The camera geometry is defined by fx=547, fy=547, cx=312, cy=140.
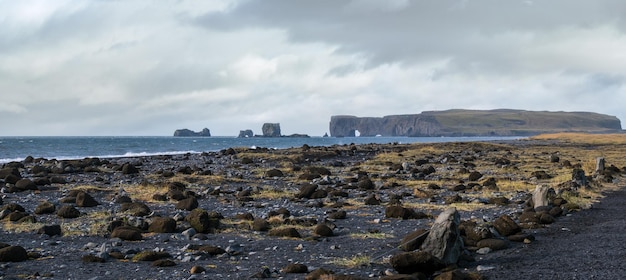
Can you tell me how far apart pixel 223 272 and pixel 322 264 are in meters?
2.25

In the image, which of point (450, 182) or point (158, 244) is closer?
point (158, 244)

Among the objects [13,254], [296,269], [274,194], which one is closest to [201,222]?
[13,254]

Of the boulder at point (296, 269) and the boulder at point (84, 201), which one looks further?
the boulder at point (84, 201)

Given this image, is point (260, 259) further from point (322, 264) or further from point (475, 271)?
point (475, 271)

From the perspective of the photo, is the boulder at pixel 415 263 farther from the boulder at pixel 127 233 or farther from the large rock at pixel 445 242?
the boulder at pixel 127 233

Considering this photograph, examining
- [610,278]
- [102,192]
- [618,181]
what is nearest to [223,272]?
[610,278]

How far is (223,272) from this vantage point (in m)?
11.4

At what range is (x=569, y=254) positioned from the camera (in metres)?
13.1

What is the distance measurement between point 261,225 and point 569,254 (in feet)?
27.8

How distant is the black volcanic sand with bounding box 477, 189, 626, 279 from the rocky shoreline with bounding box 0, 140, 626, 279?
0.42 metres

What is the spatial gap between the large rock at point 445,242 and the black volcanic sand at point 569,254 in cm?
78

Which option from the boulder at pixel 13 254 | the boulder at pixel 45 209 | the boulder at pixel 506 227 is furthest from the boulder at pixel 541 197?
the boulder at pixel 45 209

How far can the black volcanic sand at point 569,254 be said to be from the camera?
37.2 feet

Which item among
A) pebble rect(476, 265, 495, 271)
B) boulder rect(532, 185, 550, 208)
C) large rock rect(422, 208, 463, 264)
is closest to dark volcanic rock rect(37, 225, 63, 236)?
large rock rect(422, 208, 463, 264)
